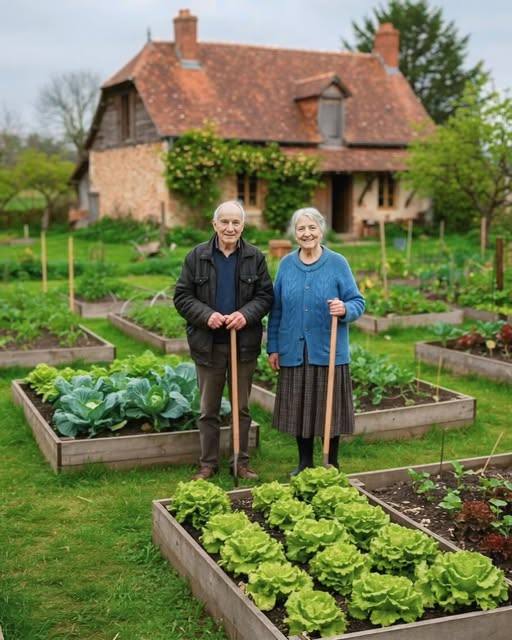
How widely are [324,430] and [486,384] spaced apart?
3.40 meters

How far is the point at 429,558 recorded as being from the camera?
3.69m

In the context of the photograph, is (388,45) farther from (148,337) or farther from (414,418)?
(414,418)

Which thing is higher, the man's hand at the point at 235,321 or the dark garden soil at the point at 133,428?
the man's hand at the point at 235,321

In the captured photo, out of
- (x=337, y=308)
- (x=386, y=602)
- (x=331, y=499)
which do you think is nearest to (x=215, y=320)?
(x=337, y=308)

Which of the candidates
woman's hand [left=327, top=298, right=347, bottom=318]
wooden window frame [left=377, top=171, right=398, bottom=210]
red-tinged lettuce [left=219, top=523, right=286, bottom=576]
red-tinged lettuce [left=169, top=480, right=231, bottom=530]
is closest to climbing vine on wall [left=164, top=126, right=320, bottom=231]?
wooden window frame [left=377, top=171, right=398, bottom=210]

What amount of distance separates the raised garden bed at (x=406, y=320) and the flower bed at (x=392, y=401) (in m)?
3.24

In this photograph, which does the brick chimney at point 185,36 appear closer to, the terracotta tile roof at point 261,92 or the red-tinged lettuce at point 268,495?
the terracotta tile roof at point 261,92

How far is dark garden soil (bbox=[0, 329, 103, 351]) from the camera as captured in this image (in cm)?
876

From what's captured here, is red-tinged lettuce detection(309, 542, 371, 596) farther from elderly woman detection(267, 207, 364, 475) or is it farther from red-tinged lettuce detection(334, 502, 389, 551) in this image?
elderly woman detection(267, 207, 364, 475)

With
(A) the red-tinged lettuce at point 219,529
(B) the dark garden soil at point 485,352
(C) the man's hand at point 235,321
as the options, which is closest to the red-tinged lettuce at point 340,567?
(A) the red-tinged lettuce at point 219,529

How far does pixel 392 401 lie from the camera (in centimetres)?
670

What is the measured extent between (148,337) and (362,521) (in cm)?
602

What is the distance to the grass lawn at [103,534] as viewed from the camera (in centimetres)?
374

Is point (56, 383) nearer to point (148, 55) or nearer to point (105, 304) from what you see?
point (105, 304)
